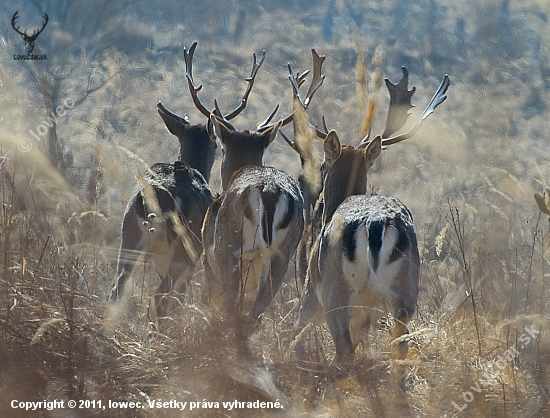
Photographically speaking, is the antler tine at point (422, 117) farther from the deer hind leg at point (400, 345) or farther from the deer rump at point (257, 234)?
the deer hind leg at point (400, 345)

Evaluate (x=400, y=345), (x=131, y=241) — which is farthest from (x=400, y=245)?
(x=131, y=241)

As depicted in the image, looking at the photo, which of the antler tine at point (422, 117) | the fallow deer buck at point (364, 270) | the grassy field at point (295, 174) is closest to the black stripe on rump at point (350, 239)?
the fallow deer buck at point (364, 270)

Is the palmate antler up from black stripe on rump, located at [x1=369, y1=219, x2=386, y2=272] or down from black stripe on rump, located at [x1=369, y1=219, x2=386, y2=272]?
up

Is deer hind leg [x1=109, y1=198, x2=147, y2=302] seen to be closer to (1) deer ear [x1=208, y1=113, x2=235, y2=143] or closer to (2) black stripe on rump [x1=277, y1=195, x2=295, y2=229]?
(1) deer ear [x1=208, y1=113, x2=235, y2=143]

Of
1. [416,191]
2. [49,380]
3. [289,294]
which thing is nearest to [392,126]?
[289,294]

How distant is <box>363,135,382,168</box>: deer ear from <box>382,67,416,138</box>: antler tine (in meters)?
0.81

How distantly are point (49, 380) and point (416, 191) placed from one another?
10.1m

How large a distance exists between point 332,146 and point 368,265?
5.63 ft

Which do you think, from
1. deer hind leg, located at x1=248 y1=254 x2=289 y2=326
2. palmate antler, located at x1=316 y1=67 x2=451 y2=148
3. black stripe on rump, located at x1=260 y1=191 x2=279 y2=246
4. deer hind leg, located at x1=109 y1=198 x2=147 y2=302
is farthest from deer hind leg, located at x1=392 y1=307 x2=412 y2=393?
deer hind leg, located at x1=109 y1=198 x2=147 y2=302

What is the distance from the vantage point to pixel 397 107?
8156 millimetres

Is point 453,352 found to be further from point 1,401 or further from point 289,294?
point 289,294

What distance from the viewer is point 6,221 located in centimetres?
587

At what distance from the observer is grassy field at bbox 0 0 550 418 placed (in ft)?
16.6

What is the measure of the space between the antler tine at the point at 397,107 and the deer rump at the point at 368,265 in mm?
2163
